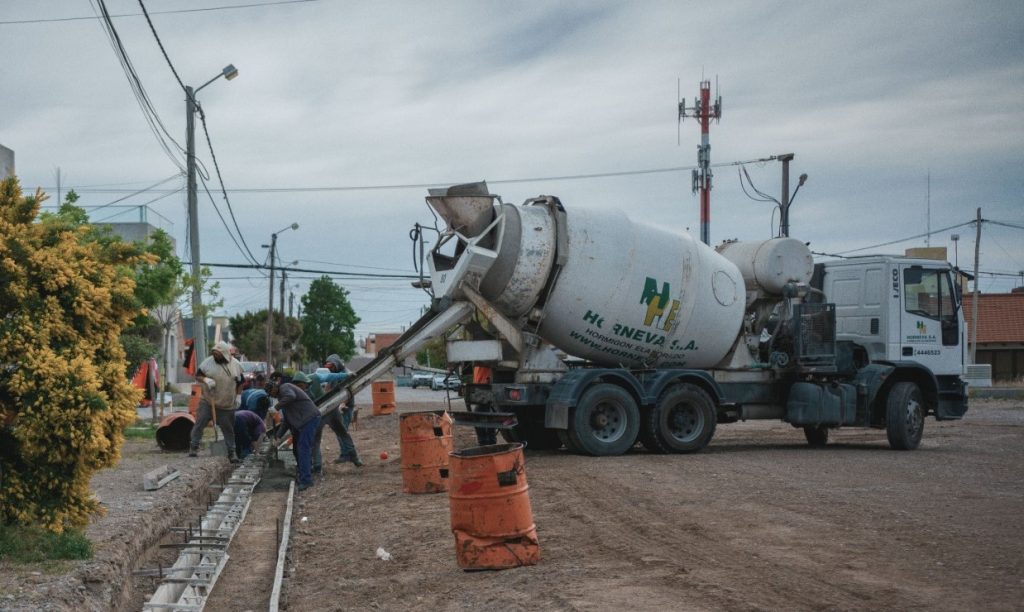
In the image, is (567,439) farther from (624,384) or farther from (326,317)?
(326,317)

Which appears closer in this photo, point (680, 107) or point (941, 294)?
point (941, 294)

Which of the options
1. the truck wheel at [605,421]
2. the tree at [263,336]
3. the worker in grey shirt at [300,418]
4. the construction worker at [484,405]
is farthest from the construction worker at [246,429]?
the tree at [263,336]

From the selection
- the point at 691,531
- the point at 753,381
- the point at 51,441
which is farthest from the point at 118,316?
the point at 753,381

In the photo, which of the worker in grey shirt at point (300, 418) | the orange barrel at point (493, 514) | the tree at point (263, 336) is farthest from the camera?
the tree at point (263, 336)

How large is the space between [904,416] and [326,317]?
9152 centimetres

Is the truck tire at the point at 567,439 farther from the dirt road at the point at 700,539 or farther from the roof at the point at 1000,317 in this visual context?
the roof at the point at 1000,317

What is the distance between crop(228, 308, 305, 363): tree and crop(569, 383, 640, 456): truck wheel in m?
57.0

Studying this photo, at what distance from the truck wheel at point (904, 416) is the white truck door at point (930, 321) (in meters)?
0.54

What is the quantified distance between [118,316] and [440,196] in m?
7.06

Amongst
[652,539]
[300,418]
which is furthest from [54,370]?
[300,418]

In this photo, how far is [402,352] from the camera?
15.2 m

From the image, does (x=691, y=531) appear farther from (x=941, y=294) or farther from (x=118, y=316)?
(x=941, y=294)

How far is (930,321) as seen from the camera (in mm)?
17188

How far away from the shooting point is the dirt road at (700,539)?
6.59 meters
